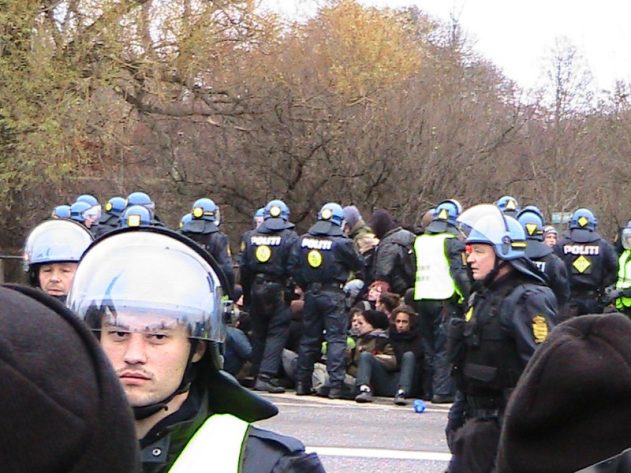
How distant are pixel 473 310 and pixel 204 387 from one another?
334 centimetres

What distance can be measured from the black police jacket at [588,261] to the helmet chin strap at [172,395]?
10534 mm

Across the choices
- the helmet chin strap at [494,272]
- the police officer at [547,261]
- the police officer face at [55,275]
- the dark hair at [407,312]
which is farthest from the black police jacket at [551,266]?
the police officer face at [55,275]

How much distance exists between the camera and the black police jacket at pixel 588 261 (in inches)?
506

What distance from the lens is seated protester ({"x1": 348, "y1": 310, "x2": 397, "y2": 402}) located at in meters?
11.3

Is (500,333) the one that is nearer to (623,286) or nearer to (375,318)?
(375,318)

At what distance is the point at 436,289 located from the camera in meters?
10.9

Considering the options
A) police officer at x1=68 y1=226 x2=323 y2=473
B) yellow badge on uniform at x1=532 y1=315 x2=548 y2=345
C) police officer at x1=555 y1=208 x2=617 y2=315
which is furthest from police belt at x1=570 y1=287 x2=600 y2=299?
police officer at x1=68 y1=226 x2=323 y2=473

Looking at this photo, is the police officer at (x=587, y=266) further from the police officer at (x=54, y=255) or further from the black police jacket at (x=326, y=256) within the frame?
the police officer at (x=54, y=255)

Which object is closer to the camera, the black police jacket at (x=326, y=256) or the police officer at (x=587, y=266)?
the black police jacket at (x=326, y=256)

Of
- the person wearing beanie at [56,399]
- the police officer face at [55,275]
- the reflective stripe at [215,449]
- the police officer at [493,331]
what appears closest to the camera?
the person wearing beanie at [56,399]

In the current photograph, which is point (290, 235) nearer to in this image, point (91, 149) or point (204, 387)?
point (204, 387)

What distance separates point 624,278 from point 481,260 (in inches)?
265

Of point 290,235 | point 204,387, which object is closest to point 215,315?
point 204,387

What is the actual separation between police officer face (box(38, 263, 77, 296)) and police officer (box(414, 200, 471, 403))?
529 centimetres
